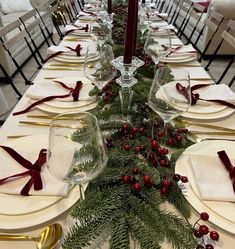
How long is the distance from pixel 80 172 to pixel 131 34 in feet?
1.09

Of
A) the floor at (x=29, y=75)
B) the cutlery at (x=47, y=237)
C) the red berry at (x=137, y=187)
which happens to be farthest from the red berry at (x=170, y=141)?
the floor at (x=29, y=75)

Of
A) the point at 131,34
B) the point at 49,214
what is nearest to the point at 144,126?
the point at 131,34

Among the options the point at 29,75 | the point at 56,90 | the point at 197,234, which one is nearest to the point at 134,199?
the point at 197,234

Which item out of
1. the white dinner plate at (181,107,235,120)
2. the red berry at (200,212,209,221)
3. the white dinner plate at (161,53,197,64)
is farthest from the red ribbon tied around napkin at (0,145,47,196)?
the white dinner plate at (161,53,197,64)

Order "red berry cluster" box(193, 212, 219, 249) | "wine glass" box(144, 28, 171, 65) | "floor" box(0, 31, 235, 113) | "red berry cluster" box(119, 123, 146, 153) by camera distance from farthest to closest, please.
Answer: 1. "floor" box(0, 31, 235, 113)
2. "wine glass" box(144, 28, 171, 65)
3. "red berry cluster" box(119, 123, 146, 153)
4. "red berry cluster" box(193, 212, 219, 249)

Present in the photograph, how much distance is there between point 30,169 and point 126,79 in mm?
353

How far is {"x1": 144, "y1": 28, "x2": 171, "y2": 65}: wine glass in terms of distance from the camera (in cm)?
115

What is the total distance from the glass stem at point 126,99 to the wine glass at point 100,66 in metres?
0.10

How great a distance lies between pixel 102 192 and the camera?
22.9 inches

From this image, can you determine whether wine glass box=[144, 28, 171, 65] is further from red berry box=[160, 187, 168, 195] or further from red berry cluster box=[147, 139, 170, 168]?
red berry box=[160, 187, 168, 195]

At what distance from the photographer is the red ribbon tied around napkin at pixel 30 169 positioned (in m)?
0.62

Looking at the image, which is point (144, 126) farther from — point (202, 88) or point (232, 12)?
point (232, 12)

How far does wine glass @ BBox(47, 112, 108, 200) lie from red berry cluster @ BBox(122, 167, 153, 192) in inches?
2.7

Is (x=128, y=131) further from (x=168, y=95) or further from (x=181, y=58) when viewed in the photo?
(x=181, y=58)
